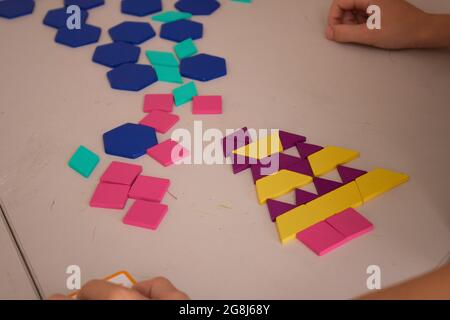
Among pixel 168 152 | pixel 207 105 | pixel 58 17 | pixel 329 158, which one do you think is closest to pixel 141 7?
pixel 58 17

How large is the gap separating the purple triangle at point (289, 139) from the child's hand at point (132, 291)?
13.6 inches

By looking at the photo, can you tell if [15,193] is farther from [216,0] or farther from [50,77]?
[216,0]

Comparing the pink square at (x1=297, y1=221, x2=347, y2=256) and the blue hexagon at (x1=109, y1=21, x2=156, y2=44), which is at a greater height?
the blue hexagon at (x1=109, y1=21, x2=156, y2=44)

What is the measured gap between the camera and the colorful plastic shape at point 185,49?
3.71ft

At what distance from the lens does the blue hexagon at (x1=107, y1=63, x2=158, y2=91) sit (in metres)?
1.05

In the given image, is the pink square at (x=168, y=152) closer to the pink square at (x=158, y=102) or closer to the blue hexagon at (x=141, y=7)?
the pink square at (x=158, y=102)

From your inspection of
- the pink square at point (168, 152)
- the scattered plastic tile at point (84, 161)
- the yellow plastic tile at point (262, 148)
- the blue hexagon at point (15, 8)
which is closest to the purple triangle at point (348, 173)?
the yellow plastic tile at point (262, 148)

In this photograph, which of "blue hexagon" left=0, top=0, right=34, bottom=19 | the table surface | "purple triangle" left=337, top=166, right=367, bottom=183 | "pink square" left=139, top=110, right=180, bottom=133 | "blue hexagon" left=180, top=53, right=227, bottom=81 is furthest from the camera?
"blue hexagon" left=0, top=0, right=34, bottom=19

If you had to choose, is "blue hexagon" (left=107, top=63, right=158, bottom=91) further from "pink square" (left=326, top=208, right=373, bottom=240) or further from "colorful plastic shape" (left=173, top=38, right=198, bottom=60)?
"pink square" (left=326, top=208, right=373, bottom=240)

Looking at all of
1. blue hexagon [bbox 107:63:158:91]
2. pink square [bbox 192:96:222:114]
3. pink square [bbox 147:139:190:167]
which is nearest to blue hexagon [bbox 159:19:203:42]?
blue hexagon [bbox 107:63:158:91]

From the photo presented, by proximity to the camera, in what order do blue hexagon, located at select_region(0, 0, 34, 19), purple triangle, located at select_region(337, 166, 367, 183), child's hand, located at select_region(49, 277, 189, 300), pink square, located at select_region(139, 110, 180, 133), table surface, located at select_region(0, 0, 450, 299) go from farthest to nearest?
blue hexagon, located at select_region(0, 0, 34, 19), pink square, located at select_region(139, 110, 180, 133), purple triangle, located at select_region(337, 166, 367, 183), table surface, located at select_region(0, 0, 450, 299), child's hand, located at select_region(49, 277, 189, 300)

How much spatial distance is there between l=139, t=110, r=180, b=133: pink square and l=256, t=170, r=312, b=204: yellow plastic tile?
0.72 feet

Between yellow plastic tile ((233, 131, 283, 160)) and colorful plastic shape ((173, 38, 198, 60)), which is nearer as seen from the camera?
yellow plastic tile ((233, 131, 283, 160))
